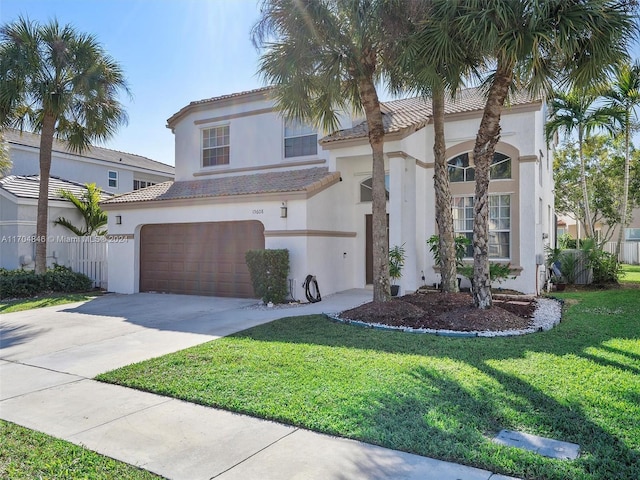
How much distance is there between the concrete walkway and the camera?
3.71m

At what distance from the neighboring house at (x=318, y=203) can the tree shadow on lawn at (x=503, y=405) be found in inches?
224

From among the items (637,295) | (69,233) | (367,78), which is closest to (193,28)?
(367,78)

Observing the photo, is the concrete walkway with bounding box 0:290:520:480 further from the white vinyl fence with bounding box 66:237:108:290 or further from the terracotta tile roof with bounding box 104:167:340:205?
the white vinyl fence with bounding box 66:237:108:290

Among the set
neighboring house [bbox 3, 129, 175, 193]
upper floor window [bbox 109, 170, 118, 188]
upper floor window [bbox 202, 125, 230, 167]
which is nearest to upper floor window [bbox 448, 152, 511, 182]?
upper floor window [bbox 202, 125, 230, 167]

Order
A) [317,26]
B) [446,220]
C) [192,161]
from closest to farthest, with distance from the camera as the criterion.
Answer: [317,26] → [446,220] → [192,161]

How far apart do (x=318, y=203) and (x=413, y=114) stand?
444 cm

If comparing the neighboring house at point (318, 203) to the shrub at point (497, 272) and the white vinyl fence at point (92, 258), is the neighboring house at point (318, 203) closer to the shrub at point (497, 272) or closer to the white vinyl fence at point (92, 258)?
the shrub at point (497, 272)

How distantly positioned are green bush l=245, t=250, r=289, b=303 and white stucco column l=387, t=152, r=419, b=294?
322 cm

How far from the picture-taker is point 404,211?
44.9 ft

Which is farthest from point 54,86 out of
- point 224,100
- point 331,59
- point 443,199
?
point 443,199

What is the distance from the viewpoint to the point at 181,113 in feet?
59.4

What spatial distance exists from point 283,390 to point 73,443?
2.17 meters

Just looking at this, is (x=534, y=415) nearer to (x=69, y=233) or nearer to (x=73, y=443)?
(x=73, y=443)

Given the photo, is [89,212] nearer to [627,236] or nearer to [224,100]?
→ [224,100]
